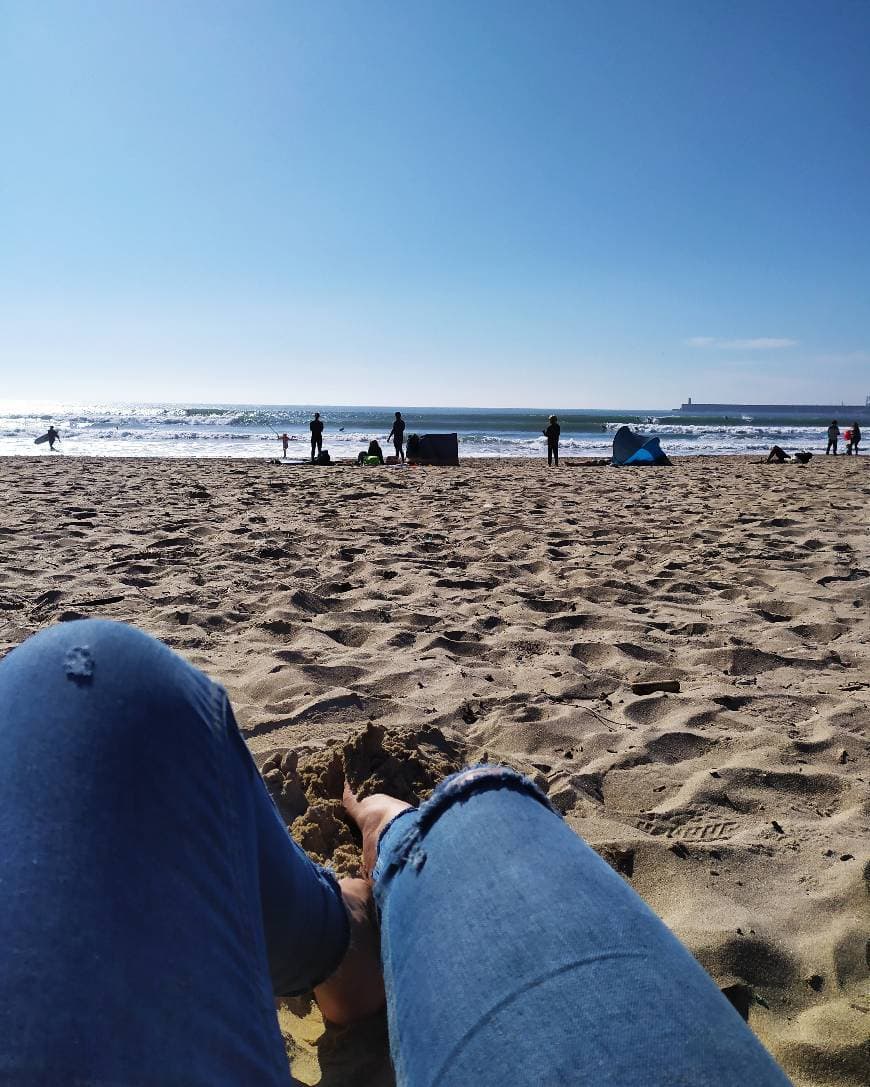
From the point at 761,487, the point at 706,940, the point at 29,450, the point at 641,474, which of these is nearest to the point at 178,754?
the point at 706,940

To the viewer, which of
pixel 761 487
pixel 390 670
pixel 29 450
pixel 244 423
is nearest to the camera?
pixel 390 670

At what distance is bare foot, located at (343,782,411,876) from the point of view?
1458mm

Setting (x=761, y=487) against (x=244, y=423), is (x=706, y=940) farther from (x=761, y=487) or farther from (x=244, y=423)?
(x=244, y=423)

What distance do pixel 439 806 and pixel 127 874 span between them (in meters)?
0.53

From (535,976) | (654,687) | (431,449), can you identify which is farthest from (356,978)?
(431,449)

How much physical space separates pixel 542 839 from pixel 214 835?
1.47 feet

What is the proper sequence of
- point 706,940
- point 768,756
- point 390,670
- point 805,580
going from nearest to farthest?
point 706,940
point 768,756
point 390,670
point 805,580

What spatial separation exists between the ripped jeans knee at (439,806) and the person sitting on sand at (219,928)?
0.05 meters

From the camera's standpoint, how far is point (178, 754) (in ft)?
2.61

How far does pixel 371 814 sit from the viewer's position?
160cm

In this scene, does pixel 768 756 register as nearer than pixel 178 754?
No

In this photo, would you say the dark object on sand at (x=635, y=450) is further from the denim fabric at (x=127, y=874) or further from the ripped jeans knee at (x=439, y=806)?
the denim fabric at (x=127, y=874)

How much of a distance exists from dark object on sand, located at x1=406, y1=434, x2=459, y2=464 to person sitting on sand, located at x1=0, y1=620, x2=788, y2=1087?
1366 cm

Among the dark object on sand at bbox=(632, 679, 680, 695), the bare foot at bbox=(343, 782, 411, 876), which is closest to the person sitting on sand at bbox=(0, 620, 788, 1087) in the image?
the bare foot at bbox=(343, 782, 411, 876)
